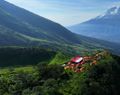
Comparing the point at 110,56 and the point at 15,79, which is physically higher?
the point at 110,56

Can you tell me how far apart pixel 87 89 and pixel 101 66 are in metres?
17.2

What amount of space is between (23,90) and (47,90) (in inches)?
436

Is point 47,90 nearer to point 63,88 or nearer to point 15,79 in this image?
point 63,88

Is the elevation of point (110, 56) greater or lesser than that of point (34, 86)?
greater

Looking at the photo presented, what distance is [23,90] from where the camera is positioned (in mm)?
114688

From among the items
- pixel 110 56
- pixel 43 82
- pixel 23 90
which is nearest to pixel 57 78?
pixel 43 82

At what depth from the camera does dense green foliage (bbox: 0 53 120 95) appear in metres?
109

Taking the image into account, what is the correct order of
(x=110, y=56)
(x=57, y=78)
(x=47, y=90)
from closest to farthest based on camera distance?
(x=47, y=90) → (x=57, y=78) → (x=110, y=56)

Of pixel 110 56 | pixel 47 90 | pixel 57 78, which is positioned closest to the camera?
pixel 47 90

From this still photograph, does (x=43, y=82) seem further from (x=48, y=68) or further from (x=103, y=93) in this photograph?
(x=103, y=93)

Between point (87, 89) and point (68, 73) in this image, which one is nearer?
point (87, 89)

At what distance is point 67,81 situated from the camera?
118 metres

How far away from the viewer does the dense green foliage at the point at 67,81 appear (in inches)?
4299

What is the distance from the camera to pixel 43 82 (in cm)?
12031
